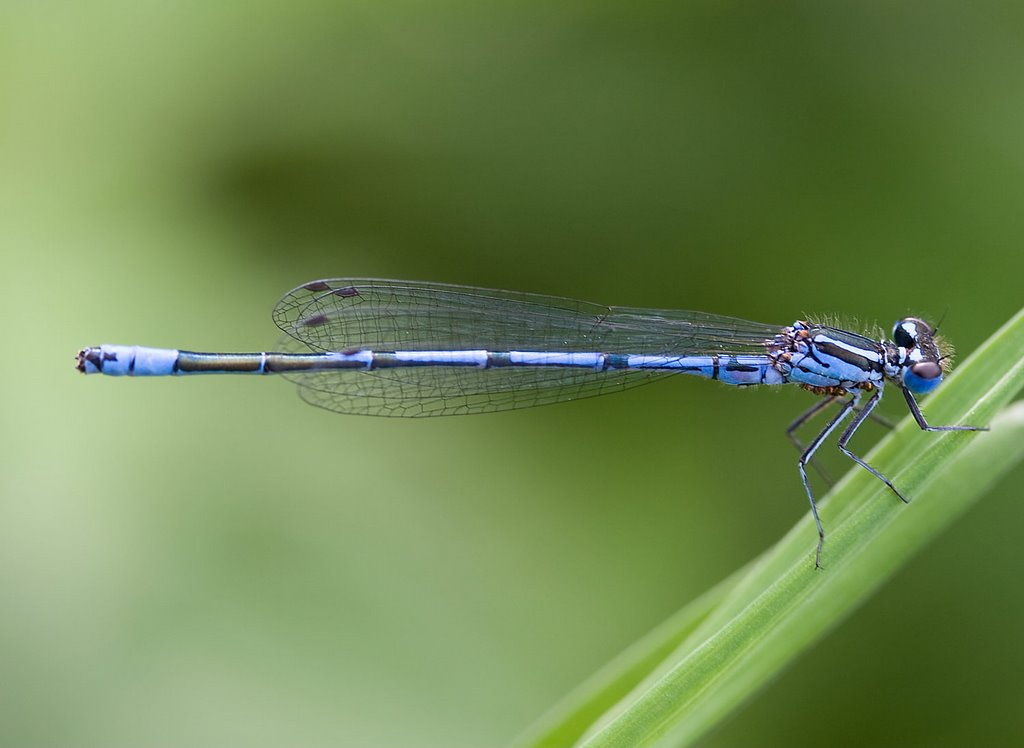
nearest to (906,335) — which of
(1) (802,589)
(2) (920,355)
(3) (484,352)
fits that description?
(2) (920,355)

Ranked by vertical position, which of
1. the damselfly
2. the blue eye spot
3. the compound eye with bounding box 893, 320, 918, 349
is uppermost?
the damselfly

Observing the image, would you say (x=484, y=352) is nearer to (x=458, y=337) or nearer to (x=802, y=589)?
(x=458, y=337)

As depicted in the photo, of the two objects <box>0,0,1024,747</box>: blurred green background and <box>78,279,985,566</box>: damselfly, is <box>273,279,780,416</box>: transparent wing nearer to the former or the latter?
<box>78,279,985,566</box>: damselfly

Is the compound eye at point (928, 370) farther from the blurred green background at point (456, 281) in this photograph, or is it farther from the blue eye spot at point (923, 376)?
the blurred green background at point (456, 281)

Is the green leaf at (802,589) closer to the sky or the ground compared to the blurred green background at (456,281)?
closer to the ground

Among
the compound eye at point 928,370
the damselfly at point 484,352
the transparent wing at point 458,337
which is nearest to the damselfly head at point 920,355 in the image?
the compound eye at point 928,370

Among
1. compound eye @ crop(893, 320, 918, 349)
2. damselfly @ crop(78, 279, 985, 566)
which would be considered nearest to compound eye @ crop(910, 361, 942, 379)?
compound eye @ crop(893, 320, 918, 349)
